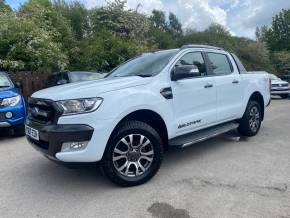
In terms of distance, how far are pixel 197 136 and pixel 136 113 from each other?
1223mm

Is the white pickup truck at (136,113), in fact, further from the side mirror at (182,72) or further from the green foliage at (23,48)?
the green foliage at (23,48)

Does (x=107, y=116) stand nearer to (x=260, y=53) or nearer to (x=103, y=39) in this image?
(x=103, y=39)

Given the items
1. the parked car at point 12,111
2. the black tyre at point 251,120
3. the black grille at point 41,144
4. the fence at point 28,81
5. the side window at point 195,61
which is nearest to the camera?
the black grille at point 41,144

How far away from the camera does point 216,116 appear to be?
5164 mm

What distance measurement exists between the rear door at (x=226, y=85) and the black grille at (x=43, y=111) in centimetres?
282

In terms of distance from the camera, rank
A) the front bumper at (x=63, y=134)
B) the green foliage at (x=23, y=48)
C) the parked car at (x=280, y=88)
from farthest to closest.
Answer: the parked car at (x=280, y=88) → the green foliage at (x=23, y=48) → the front bumper at (x=63, y=134)

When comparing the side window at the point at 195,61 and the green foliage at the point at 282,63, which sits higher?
the side window at the point at 195,61

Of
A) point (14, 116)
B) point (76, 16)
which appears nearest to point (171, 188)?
point (14, 116)

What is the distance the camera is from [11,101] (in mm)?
6711

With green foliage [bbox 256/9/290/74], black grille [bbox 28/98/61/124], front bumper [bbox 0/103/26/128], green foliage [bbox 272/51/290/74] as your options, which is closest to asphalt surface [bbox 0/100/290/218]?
black grille [bbox 28/98/61/124]

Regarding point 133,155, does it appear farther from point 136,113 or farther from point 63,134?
point 63,134

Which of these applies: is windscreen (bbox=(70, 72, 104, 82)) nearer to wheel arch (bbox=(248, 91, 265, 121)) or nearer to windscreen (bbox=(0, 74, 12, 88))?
windscreen (bbox=(0, 74, 12, 88))

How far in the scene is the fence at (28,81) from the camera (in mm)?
10703

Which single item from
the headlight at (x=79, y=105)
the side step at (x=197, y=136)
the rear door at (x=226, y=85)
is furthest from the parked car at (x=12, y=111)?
the rear door at (x=226, y=85)
